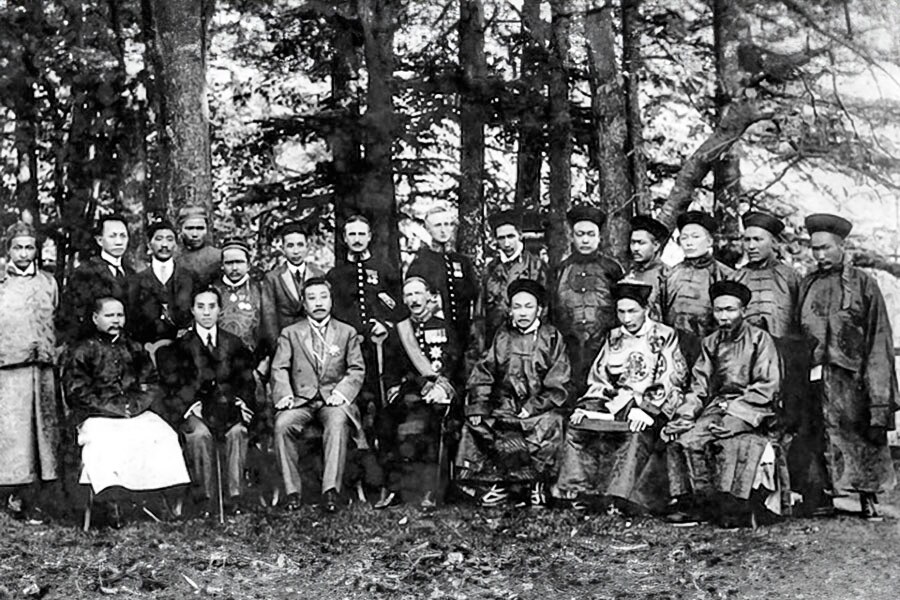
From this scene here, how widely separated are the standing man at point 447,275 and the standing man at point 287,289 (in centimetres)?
62

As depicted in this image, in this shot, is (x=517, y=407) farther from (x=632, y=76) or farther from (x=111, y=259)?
(x=632, y=76)

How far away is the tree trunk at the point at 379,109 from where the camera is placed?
26.5 ft

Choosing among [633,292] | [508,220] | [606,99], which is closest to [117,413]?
[508,220]

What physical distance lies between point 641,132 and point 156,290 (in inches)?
130

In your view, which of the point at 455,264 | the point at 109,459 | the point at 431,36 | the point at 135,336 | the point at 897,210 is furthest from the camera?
the point at 431,36

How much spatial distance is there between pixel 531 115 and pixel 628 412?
2668mm

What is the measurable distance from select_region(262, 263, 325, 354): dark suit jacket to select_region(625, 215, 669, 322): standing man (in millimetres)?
1797

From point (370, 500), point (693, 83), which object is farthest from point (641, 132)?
point (370, 500)

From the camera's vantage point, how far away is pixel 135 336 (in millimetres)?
6336

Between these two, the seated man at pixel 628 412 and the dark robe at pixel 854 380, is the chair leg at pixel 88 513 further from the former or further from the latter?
the dark robe at pixel 854 380

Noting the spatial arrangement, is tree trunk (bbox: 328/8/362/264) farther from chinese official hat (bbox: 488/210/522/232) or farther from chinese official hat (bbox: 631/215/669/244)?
chinese official hat (bbox: 631/215/669/244)

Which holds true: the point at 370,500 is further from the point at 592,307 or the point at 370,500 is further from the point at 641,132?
the point at 641,132

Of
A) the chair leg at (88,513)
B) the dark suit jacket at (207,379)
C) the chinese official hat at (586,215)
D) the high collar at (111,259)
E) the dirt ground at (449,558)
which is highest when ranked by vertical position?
the chinese official hat at (586,215)

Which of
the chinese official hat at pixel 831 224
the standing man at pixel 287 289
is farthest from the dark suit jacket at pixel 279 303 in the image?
the chinese official hat at pixel 831 224
